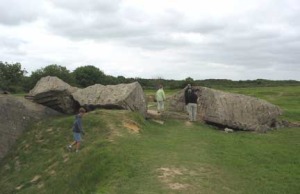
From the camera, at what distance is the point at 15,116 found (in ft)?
99.2

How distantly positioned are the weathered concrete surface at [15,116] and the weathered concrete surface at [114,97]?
7.36 ft

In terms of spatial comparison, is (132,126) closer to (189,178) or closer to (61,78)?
(189,178)

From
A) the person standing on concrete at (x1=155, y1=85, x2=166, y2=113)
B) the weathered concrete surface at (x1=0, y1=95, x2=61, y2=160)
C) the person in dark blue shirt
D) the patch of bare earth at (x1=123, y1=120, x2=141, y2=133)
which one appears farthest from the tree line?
the person in dark blue shirt

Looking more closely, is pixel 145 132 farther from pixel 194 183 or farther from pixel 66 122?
pixel 194 183

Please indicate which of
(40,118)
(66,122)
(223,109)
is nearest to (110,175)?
(66,122)

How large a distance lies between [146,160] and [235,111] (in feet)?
49.3

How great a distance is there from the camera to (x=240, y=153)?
2244 centimetres

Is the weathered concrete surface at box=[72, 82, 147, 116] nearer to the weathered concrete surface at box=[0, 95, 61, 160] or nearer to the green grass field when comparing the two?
the green grass field

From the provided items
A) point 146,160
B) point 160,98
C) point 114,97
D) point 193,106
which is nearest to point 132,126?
point 114,97

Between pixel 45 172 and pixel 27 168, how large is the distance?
6.87 ft

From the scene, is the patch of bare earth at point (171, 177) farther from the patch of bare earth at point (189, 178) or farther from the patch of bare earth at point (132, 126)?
the patch of bare earth at point (132, 126)

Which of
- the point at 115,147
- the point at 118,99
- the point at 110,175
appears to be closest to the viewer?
the point at 110,175

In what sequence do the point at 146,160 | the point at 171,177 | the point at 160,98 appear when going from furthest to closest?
the point at 160,98 → the point at 146,160 → the point at 171,177

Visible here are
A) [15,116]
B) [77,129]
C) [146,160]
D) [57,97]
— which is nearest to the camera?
[146,160]
